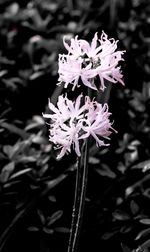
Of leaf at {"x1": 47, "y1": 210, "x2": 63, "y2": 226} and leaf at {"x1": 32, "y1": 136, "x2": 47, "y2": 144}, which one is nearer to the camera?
leaf at {"x1": 47, "y1": 210, "x2": 63, "y2": 226}

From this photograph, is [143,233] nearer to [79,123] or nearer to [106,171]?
[106,171]

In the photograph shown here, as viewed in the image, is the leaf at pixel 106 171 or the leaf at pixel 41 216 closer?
the leaf at pixel 41 216

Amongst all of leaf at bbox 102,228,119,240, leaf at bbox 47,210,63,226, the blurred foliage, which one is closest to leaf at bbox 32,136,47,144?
the blurred foliage

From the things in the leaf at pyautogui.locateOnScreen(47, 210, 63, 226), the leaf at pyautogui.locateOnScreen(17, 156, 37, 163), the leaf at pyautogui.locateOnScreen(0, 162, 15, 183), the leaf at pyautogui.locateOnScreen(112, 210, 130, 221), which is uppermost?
the leaf at pyautogui.locateOnScreen(17, 156, 37, 163)

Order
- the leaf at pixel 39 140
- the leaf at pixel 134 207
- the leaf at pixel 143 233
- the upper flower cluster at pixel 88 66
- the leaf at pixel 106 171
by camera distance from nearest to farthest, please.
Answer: the upper flower cluster at pixel 88 66 < the leaf at pixel 143 233 < the leaf at pixel 134 207 < the leaf at pixel 106 171 < the leaf at pixel 39 140

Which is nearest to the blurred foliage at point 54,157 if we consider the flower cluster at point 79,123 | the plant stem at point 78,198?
the plant stem at point 78,198

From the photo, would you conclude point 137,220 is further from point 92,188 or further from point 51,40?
point 51,40

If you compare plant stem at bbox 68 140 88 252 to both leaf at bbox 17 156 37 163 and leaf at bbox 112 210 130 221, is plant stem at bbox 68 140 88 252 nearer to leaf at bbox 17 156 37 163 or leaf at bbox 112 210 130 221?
leaf at bbox 112 210 130 221

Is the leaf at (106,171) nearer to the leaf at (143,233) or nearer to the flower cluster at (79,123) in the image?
the leaf at (143,233)

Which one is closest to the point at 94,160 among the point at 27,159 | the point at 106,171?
the point at 106,171
